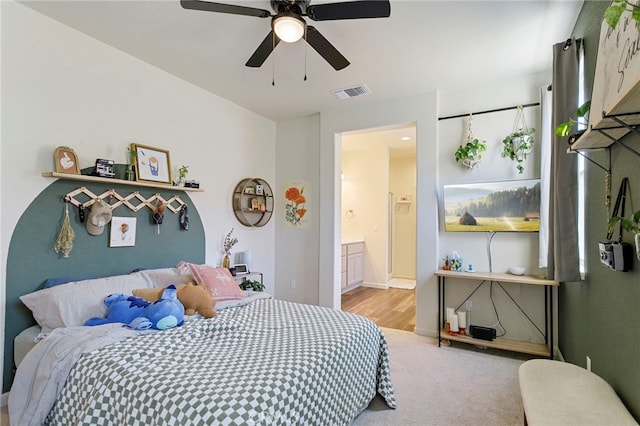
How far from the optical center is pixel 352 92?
12.7 feet

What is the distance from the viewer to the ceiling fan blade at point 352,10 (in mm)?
1855

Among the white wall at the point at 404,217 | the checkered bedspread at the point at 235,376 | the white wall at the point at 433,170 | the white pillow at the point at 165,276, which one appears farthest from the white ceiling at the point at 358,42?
the white wall at the point at 404,217

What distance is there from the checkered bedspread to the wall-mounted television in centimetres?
189

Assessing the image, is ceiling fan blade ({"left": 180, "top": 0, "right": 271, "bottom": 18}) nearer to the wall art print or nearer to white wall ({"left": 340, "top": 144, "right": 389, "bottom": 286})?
→ the wall art print

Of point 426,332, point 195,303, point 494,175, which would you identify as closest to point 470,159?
point 494,175

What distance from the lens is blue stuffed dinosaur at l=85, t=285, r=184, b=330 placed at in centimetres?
219

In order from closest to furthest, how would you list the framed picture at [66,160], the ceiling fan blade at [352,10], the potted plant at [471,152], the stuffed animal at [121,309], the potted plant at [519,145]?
1. the ceiling fan blade at [352,10]
2. the stuffed animal at [121,309]
3. the framed picture at [66,160]
4. the potted plant at [519,145]
5. the potted plant at [471,152]

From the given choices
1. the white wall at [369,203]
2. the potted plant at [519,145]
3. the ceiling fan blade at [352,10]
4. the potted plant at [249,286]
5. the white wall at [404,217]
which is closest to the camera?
the ceiling fan blade at [352,10]

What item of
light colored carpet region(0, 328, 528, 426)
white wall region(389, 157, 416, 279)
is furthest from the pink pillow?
white wall region(389, 157, 416, 279)

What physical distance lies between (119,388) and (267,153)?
3735 mm

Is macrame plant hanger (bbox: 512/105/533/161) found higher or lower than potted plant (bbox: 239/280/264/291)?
higher

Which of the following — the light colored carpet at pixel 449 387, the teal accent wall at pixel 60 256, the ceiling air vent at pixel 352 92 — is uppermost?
the ceiling air vent at pixel 352 92

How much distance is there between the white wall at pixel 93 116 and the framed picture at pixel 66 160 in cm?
7

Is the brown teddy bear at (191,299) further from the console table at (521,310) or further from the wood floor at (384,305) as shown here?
the wood floor at (384,305)
